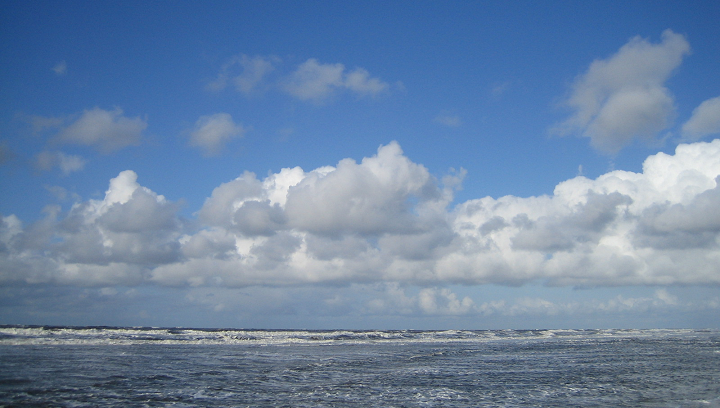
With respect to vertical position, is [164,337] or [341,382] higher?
[341,382]

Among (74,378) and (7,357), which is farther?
(7,357)

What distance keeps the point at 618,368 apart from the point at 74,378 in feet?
115

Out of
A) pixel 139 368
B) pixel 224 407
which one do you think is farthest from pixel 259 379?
pixel 139 368

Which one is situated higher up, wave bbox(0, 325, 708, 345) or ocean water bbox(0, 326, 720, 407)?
ocean water bbox(0, 326, 720, 407)

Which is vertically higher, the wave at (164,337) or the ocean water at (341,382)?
the ocean water at (341,382)

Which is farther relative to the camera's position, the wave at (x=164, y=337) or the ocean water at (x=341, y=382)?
the wave at (x=164, y=337)

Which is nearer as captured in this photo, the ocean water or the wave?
the ocean water

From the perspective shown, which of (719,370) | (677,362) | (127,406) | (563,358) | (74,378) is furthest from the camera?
(563,358)

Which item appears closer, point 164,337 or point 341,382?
point 341,382

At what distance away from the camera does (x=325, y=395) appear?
21750 millimetres

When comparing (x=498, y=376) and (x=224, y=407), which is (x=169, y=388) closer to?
(x=224, y=407)

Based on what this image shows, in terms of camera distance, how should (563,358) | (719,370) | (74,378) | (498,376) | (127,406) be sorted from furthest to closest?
1. (563,358)
2. (719,370)
3. (498,376)
4. (74,378)
5. (127,406)

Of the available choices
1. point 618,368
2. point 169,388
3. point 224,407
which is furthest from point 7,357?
point 618,368

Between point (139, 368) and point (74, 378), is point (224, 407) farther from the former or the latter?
point (139, 368)
